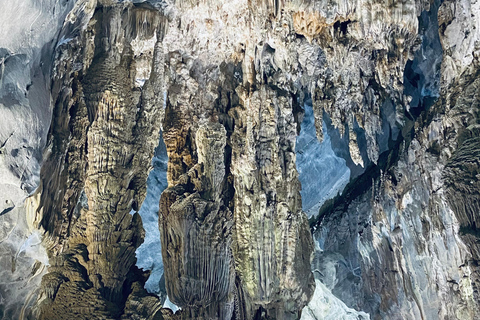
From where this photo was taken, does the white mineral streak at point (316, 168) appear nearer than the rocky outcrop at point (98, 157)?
No

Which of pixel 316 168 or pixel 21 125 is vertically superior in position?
pixel 316 168

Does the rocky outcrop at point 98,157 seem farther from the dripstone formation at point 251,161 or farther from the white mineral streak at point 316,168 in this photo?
the white mineral streak at point 316,168

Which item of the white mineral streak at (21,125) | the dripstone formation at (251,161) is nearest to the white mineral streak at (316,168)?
the dripstone formation at (251,161)

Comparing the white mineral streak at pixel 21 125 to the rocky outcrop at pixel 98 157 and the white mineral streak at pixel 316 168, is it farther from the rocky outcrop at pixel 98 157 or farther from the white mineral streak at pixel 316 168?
the white mineral streak at pixel 316 168

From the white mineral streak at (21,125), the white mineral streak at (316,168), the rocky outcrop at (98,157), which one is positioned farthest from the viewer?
the white mineral streak at (316,168)

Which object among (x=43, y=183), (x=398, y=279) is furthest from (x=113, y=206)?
(x=398, y=279)

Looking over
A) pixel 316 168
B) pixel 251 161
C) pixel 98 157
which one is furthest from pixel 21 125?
pixel 316 168

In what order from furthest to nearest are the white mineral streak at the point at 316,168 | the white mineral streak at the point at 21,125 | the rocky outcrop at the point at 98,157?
the white mineral streak at the point at 316,168 < the rocky outcrop at the point at 98,157 < the white mineral streak at the point at 21,125

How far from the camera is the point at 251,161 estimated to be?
18.0 ft

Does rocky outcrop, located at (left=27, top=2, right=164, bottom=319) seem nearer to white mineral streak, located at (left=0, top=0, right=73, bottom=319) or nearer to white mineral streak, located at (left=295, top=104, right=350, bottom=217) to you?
white mineral streak, located at (left=0, top=0, right=73, bottom=319)

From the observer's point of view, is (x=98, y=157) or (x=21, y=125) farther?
(x=98, y=157)

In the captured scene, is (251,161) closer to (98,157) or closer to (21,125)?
(98,157)

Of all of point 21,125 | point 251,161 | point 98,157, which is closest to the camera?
point 21,125

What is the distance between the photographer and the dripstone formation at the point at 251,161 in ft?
15.8
